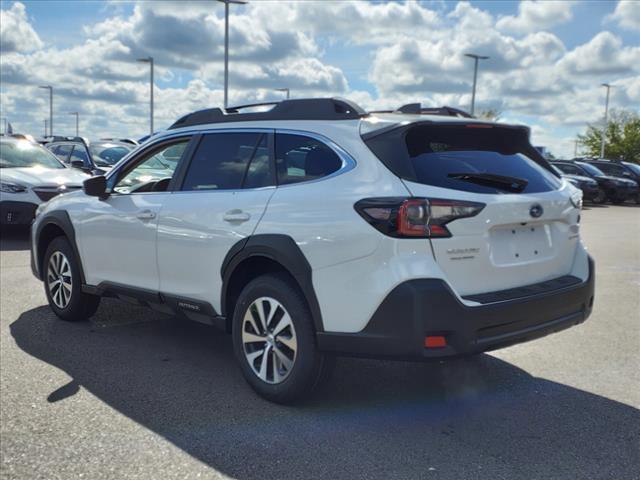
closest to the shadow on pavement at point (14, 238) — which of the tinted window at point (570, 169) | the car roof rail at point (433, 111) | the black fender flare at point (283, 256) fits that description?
the black fender flare at point (283, 256)

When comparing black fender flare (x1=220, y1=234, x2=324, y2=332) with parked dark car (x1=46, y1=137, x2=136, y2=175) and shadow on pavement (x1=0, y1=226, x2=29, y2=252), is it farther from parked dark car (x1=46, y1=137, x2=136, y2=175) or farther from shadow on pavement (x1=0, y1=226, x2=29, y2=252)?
parked dark car (x1=46, y1=137, x2=136, y2=175)

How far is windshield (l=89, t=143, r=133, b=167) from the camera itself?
1497 centimetres

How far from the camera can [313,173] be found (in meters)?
3.83

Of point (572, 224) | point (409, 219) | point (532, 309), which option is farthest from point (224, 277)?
point (572, 224)

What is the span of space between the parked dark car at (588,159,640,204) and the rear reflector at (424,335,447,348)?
24263 millimetres

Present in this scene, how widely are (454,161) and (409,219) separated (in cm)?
54

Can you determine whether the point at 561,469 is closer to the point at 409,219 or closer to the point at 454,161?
the point at 409,219

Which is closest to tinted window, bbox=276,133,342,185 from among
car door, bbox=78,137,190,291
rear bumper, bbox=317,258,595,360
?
rear bumper, bbox=317,258,595,360

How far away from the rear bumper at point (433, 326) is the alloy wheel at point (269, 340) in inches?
11.5

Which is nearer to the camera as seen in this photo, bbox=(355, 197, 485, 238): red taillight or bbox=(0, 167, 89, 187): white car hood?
bbox=(355, 197, 485, 238): red taillight

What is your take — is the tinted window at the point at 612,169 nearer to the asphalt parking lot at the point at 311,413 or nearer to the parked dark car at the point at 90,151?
the parked dark car at the point at 90,151

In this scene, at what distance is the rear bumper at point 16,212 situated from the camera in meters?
10.3

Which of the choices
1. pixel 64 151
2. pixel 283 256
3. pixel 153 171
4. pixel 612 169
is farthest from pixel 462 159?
pixel 612 169

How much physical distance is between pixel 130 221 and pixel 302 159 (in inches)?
66.7
